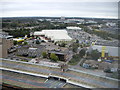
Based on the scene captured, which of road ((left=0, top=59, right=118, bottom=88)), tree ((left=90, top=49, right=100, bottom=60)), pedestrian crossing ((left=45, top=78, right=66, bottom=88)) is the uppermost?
tree ((left=90, top=49, right=100, bottom=60))

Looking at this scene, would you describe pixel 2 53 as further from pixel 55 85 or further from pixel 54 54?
pixel 55 85

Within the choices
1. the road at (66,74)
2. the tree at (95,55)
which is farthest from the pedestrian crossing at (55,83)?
the tree at (95,55)

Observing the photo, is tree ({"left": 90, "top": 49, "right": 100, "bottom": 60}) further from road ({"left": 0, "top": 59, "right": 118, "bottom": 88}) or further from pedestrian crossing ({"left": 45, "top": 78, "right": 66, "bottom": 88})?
pedestrian crossing ({"left": 45, "top": 78, "right": 66, "bottom": 88})

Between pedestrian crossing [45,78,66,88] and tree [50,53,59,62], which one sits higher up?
tree [50,53,59,62]

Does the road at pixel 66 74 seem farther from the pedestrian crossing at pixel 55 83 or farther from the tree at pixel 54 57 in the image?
the tree at pixel 54 57

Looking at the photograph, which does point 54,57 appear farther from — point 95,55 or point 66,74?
point 66,74

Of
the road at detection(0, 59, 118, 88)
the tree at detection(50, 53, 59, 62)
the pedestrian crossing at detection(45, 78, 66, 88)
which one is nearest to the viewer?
the road at detection(0, 59, 118, 88)

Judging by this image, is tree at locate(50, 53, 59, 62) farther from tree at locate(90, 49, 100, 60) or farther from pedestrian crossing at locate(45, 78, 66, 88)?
pedestrian crossing at locate(45, 78, 66, 88)

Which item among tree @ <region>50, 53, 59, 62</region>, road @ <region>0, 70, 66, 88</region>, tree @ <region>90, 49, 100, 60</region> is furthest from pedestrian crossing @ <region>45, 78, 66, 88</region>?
tree @ <region>50, 53, 59, 62</region>

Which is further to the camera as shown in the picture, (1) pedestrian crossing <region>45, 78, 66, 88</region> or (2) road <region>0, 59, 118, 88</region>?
(1) pedestrian crossing <region>45, 78, 66, 88</region>

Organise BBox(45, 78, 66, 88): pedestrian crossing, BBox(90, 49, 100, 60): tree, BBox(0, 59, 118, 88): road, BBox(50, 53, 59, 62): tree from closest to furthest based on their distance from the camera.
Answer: BBox(0, 59, 118, 88): road
BBox(45, 78, 66, 88): pedestrian crossing
BBox(90, 49, 100, 60): tree
BBox(50, 53, 59, 62): tree

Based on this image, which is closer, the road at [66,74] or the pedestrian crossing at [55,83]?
the road at [66,74]

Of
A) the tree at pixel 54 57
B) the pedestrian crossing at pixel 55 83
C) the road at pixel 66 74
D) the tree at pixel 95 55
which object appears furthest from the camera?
the tree at pixel 54 57
